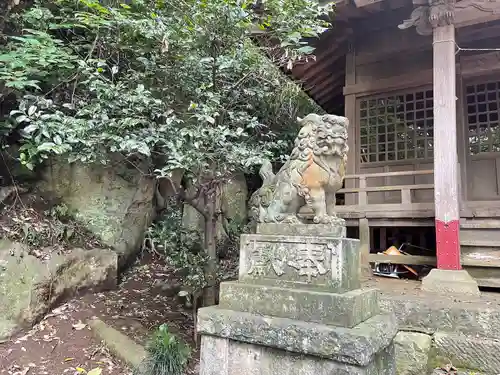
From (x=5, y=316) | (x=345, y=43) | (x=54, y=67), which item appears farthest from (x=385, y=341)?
(x=345, y=43)

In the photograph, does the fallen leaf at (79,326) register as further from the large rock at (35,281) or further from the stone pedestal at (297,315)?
the stone pedestal at (297,315)

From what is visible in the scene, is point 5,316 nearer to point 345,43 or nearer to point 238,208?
point 238,208

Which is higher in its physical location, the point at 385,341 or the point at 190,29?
the point at 190,29

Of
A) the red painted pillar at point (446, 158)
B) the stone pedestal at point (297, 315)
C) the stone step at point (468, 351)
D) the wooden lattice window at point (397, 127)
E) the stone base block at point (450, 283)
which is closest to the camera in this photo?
the stone pedestal at point (297, 315)

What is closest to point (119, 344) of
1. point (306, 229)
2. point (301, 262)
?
point (301, 262)

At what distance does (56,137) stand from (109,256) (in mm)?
2410

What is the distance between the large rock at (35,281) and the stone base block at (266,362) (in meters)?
2.66

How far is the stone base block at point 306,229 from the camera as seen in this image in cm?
320

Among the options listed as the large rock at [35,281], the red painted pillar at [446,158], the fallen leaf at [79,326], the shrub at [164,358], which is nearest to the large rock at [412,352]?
the red painted pillar at [446,158]

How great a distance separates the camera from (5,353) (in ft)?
14.1

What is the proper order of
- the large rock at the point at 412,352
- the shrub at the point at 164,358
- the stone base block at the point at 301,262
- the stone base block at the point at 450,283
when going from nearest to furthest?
1. the stone base block at the point at 301,262
2. the shrub at the point at 164,358
3. the large rock at the point at 412,352
4. the stone base block at the point at 450,283

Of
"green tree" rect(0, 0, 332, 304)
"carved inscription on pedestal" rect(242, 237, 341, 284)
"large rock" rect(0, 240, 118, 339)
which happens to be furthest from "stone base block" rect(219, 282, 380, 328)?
"large rock" rect(0, 240, 118, 339)

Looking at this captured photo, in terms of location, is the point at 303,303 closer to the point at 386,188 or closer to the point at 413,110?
the point at 386,188

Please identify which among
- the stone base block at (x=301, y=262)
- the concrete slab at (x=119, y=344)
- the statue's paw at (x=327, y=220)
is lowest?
the concrete slab at (x=119, y=344)
